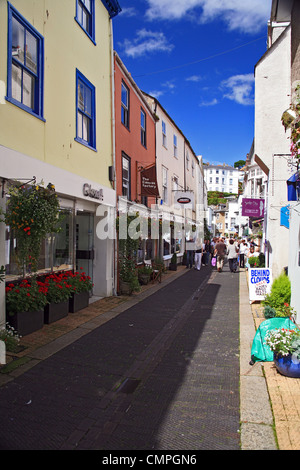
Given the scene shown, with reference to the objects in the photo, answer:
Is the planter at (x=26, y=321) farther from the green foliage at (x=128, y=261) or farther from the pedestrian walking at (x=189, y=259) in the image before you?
the pedestrian walking at (x=189, y=259)

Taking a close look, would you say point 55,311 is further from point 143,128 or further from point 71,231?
point 143,128

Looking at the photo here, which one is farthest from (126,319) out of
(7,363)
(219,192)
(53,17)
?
(219,192)

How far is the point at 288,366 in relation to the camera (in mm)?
4551

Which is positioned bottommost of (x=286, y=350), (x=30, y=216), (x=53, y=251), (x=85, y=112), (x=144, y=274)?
(x=286, y=350)

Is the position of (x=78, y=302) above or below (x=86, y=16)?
below

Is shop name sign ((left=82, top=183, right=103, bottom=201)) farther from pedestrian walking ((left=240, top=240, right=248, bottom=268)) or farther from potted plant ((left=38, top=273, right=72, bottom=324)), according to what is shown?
pedestrian walking ((left=240, top=240, right=248, bottom=268))

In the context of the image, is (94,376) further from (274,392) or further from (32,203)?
(32,203)

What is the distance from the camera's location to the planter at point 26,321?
605 centimetres

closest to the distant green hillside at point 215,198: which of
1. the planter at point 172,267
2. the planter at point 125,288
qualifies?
the planter at point 172,267

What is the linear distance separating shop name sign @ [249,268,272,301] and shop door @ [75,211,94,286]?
4828mm

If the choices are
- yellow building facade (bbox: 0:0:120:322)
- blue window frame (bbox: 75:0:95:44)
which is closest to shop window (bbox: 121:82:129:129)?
yellow building facade (bbox: 0:0:120:322)

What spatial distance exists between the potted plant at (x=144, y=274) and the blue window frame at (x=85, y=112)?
18.3ft

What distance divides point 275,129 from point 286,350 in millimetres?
7734

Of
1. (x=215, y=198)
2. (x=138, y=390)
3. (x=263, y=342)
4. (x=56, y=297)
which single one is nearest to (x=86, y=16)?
(x=56, y=297)
